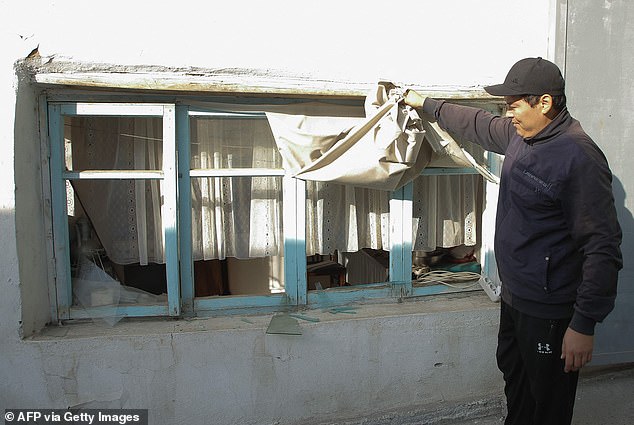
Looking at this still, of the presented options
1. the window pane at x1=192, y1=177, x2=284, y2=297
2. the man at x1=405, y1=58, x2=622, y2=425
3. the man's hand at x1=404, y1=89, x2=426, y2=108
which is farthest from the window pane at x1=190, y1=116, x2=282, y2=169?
the man at x1=405, y1=58, x2=622, y2=425

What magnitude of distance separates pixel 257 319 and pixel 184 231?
27.4 inches

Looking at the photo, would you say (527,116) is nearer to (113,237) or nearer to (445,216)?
(445,216)

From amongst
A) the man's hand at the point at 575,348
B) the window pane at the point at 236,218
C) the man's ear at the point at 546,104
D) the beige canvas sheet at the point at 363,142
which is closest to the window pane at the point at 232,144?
the window pane at the point at 236,218

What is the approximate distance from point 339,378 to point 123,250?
61.3 inches

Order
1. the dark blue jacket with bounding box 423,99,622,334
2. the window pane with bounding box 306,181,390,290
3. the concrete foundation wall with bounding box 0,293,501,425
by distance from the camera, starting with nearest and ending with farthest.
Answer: the dark blue jacket with bounding box 423,99,622,334 < the concrete foundation wall with bounding box 0,293,501,425 < the window pane with bounding box 306,181,390,290

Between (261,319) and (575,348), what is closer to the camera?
A: (575,348)

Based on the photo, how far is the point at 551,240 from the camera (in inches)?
94.2

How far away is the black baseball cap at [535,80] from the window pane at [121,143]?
80.6 inches

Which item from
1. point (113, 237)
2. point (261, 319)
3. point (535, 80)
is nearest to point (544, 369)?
point (535, 80)

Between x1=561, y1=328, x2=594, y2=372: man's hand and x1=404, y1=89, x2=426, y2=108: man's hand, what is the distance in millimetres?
1482

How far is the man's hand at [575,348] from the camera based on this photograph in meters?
2.26

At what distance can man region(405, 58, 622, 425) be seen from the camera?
88.2 inches

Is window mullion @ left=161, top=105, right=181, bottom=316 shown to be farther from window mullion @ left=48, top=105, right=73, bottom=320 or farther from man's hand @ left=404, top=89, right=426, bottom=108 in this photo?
man's hand @ left=404, top=89, right=426, bottom=108

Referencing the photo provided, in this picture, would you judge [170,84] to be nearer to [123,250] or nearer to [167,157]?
[167,157]
